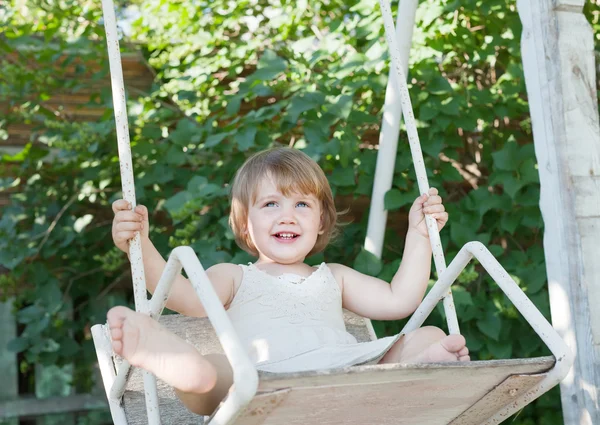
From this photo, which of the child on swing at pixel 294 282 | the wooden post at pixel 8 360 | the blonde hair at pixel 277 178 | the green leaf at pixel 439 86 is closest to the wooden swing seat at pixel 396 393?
the child on swing at pixel 294 282

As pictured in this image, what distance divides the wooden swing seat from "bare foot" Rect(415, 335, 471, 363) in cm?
8

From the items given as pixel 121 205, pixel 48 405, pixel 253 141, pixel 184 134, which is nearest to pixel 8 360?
pixel 48 405

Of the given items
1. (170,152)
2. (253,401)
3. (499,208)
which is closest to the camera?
(253,401)

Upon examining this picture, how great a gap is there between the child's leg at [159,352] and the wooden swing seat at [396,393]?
0.10 metres

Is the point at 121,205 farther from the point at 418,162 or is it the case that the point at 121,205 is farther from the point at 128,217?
the point at 418,162

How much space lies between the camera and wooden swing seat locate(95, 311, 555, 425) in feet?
4.12

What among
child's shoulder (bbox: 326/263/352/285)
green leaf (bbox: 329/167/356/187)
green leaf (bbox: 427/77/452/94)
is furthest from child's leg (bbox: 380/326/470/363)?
green leaf (bbox: 427/77/452/94)

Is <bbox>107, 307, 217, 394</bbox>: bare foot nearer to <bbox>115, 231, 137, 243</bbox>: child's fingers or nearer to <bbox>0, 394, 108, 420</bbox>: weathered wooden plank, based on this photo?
Result: <bbox>115, 231, 137, 243</bbox>: child's fingers

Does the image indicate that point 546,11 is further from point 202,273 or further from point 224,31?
point 224,31

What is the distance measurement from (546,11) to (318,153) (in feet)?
2.85

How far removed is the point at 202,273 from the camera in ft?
4.45

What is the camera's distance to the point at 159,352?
1.33 metres

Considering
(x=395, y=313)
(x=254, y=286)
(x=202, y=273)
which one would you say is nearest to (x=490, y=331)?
(x=395, y=313)

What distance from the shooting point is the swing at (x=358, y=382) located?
1246mm
